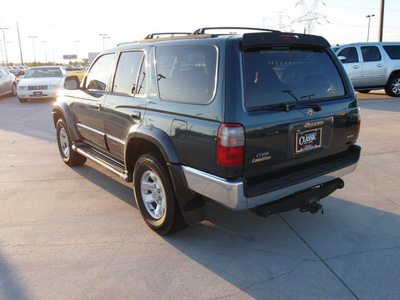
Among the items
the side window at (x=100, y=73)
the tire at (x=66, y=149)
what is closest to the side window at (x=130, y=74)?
the side window at (x=100, y=73)

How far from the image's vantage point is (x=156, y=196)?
11.3 feet

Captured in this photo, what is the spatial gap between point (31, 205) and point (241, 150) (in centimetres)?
293

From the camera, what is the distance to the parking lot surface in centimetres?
262

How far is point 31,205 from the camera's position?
4.16 meters

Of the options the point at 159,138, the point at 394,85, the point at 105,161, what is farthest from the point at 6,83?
the point at 394,85

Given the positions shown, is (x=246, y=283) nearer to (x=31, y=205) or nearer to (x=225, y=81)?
(x=225, y=81)

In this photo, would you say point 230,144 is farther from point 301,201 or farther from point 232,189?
point 301,201

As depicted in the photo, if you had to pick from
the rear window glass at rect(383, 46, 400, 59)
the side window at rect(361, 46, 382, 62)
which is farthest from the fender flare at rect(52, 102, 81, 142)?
the rear window glass at rect(383, 46, 400, 59)

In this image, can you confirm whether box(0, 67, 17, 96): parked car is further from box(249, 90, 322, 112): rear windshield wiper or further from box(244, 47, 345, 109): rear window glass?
box(249, 90, 322, 112): rear windshield wiper

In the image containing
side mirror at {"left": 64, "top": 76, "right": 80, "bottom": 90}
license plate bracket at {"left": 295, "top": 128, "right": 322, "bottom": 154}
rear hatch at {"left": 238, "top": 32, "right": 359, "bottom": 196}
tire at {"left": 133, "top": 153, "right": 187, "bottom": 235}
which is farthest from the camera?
side mirror at {"left": 64, "top": 76, "right": 80, "bottom": 90}

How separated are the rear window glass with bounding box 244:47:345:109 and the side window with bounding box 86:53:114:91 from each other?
2194 millimetres

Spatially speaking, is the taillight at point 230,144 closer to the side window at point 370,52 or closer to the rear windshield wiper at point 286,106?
the rear windshield wiper at point 286,106

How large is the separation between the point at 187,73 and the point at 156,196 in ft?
4.18

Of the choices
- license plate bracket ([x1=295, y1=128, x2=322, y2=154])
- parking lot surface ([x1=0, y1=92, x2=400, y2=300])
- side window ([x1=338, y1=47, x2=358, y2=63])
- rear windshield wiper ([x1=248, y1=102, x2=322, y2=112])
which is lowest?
parking lot surface ([x1=0, y1=92, x2=400, y2=300])
